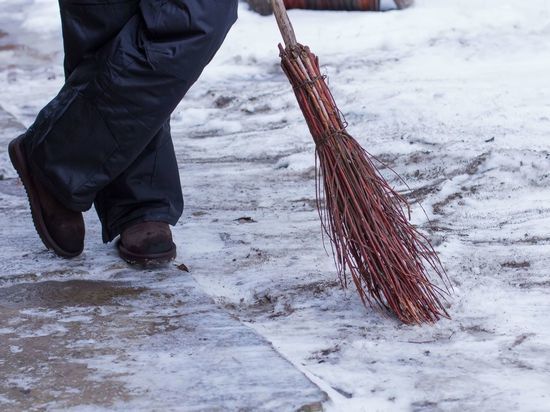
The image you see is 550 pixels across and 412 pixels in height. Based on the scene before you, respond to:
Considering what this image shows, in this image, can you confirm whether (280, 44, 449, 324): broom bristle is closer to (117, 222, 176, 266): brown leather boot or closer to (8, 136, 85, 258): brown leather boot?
(117, 222, 176, 266): brown leather boot

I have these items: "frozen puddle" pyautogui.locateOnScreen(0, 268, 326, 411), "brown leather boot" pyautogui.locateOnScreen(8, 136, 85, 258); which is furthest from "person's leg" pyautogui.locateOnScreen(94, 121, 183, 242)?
"frozen puddle" pyautogui.locateOnScreen(0, 268, 326, 411)

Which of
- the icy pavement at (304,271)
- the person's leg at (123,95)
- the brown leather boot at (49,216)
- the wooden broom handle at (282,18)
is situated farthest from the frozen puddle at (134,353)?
the wooden broom handle at (282,18)

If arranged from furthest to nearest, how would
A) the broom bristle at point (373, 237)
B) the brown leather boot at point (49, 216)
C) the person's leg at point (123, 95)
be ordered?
the brown leather boot at point (49, 216), the person's leg at point (123, 95), the broom bristle at point (373, 237)

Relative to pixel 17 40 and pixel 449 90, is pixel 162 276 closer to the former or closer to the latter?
pixel 449 90

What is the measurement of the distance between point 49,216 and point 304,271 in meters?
0.83

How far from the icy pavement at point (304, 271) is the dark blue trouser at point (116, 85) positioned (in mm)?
347

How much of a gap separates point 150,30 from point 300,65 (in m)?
0.43

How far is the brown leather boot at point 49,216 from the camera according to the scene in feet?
10.9

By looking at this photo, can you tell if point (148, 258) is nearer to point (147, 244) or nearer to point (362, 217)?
point (147, 244)

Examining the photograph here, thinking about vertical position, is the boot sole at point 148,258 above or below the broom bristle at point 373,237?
below

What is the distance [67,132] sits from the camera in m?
3.12

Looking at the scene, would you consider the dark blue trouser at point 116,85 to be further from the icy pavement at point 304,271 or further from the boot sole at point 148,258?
the icy pavement at point 304,271

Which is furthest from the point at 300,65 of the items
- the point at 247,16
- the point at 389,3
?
the point at 247,16

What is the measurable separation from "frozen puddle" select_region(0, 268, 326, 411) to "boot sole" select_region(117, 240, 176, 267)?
3.7 inches
